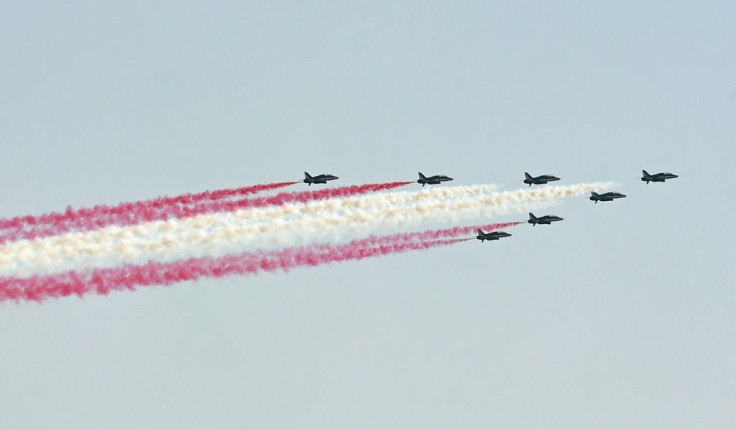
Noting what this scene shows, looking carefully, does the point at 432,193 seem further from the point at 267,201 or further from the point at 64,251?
the point at 64,251

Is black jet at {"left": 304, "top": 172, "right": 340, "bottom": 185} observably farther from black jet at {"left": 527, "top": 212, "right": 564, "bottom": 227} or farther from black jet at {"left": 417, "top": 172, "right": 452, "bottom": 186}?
black jet at {"left": 527, "top": 212, "right": 564, "bottom": 227}

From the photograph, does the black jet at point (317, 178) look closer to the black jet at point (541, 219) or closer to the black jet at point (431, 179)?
the black jet at point (431, 179)

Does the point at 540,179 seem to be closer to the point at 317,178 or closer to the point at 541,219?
the point at 541,219

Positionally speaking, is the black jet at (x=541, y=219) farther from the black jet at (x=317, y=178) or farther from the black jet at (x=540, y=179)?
the black jet at (x=317, y=178)

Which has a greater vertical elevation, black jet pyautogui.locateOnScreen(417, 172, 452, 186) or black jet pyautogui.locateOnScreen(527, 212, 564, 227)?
black jet pyautogui.locateOnScreen(417, 172, 452, 186)

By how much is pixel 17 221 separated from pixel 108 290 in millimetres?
7987

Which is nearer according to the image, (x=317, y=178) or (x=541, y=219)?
(x=317, y=178)

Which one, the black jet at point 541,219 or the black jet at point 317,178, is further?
the black jet at point 541,219

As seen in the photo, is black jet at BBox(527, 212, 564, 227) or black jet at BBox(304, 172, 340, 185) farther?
black jet at BBox(527, 212, 564, 227)

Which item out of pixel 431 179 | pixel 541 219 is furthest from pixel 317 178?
pixel 541 219

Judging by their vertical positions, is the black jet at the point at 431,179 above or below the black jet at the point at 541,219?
above

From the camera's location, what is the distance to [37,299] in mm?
104750

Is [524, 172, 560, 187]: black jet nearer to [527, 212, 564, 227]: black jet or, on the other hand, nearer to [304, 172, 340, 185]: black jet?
[527, 212, 564, 227]: black jet

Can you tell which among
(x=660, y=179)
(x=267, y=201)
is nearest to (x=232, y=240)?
(x=267, y=201)
